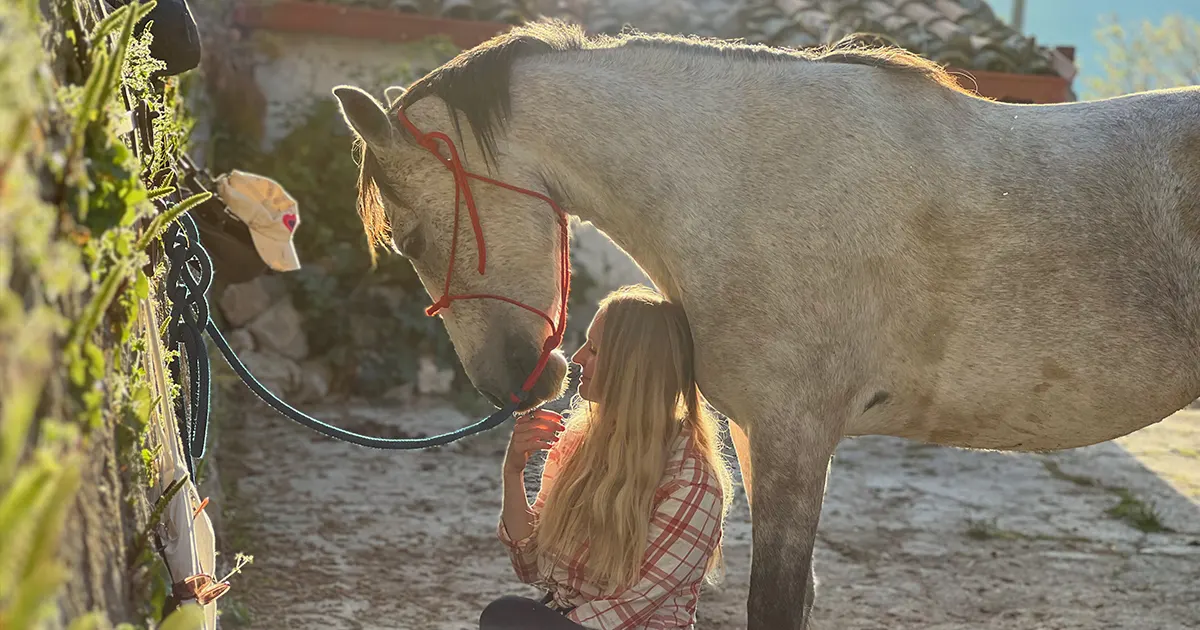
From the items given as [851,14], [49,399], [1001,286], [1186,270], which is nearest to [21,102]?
[49,399]

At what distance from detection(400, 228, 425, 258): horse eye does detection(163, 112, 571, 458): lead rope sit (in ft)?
0.33

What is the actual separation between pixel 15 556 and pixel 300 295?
6473 mm

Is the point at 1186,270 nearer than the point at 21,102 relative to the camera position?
No

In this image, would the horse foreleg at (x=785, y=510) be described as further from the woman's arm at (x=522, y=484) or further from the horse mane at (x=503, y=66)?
the horse mane at (x=503, y=66)

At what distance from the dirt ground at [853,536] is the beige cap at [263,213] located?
1.28 m

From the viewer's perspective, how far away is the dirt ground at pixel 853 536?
367 centimetres

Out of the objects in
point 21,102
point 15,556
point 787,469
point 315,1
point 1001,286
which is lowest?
point 787,469

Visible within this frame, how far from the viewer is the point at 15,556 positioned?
2.52 feet

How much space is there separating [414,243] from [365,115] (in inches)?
13.0

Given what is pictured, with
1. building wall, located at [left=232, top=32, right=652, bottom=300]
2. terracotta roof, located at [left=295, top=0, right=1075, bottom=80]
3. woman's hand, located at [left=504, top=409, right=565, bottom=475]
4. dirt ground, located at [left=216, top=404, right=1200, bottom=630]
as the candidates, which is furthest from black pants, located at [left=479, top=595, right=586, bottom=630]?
terracotta roof, located at [left=295, top=0, right=1075, bottom=80]

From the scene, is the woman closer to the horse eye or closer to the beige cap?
the horse eye

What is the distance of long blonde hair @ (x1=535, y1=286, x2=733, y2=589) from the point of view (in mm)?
2139

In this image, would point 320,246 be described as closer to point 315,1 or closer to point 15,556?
point 315,1

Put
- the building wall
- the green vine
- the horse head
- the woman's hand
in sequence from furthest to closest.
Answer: the building wall
the horse head
the woman's hand
the green vine
